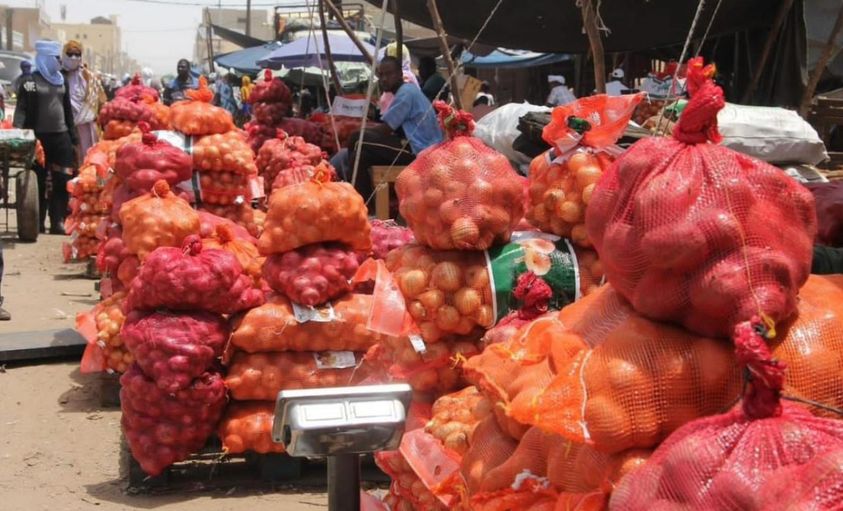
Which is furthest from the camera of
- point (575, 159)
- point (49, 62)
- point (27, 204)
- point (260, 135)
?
point (49, 62)

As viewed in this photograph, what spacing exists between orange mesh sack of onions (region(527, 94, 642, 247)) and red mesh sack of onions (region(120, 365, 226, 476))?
161 centimetres

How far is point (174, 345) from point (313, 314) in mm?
583

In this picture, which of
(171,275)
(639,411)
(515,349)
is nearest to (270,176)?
(171,275)

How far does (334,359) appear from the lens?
13.9 feet

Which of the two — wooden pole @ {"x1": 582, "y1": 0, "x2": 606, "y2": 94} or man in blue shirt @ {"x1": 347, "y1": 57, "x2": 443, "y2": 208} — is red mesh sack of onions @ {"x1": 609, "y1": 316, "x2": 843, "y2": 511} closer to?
wooden pole @ {"x1": 582, "y1": 0, "x2": 606, "y2": 94}

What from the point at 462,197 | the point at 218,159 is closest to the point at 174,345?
the point at 462,197

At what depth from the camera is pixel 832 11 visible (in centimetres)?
709

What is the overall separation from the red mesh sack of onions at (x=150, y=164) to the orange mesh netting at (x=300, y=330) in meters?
1.51

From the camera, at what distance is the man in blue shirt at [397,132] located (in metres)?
7.95

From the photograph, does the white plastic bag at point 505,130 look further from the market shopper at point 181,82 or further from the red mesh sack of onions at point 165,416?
the market shopper at point 181,82

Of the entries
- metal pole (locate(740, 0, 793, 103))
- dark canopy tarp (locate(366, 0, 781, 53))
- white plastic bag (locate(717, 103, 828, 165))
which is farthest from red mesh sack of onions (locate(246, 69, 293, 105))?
white plastic bag (locate(717, 103, 828, 165))

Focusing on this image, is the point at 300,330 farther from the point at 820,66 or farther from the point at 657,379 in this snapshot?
the point at 820,66

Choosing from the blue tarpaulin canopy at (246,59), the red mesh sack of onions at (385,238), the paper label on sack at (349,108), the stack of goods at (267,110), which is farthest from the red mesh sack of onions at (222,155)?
the blue tarpaulin canopy at (246,59)

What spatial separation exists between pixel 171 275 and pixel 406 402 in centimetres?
220
